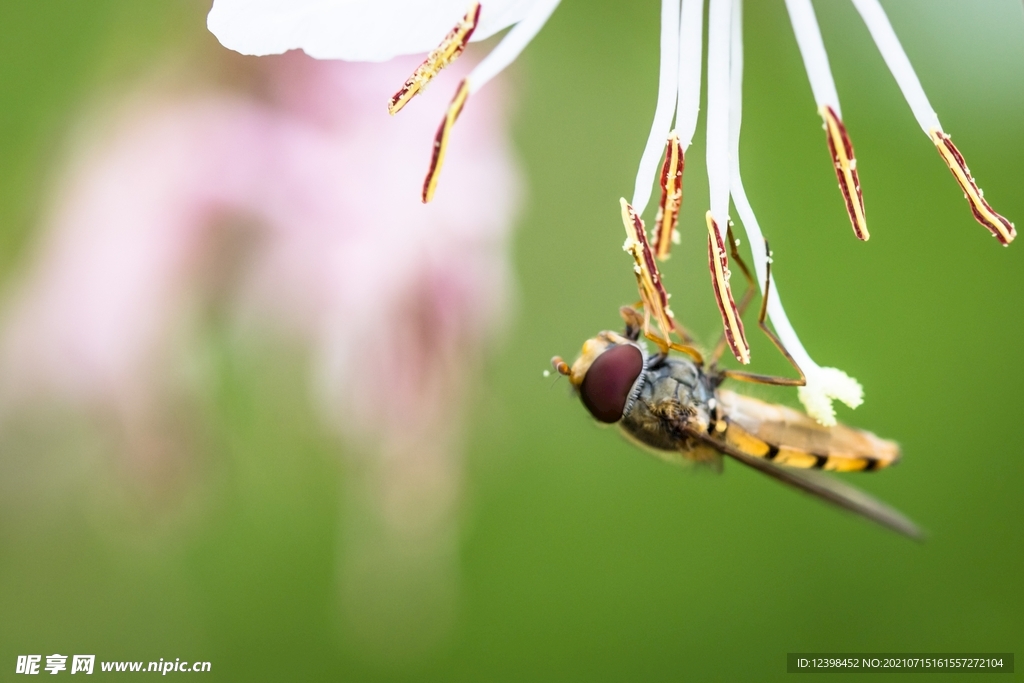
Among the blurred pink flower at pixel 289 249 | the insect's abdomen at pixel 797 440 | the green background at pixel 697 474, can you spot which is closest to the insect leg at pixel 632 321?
the insect's abdomen at pixel 797 440

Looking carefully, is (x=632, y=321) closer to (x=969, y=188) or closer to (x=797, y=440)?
(x=797, y=440)

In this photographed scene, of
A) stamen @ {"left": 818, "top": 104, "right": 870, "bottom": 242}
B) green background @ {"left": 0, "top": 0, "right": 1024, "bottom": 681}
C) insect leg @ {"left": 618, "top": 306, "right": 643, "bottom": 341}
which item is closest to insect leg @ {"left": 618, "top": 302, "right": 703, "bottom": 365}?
insect leg @ {"left": 618, "top": 306, "right": 643, "bottom": 341}

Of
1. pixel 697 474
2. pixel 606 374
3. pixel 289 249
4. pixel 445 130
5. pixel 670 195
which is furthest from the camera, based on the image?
pixel 697 474

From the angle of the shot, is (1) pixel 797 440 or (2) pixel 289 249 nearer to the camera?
(1) pixel 797 440

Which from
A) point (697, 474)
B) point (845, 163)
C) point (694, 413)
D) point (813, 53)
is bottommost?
point (697, 474)

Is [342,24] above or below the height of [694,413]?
above

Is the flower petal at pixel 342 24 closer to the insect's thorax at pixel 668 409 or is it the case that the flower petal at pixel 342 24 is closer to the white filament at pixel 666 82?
the white filament at pixel 666 82

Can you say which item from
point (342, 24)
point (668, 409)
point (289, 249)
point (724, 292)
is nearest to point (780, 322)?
point (724, 292)

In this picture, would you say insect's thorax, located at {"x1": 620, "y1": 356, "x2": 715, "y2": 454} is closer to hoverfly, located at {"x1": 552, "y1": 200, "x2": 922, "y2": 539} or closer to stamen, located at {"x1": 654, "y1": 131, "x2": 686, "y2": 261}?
hoverfly, located at {"x1": 552, "y1": 200, "x2": 922, "y2": 539}
